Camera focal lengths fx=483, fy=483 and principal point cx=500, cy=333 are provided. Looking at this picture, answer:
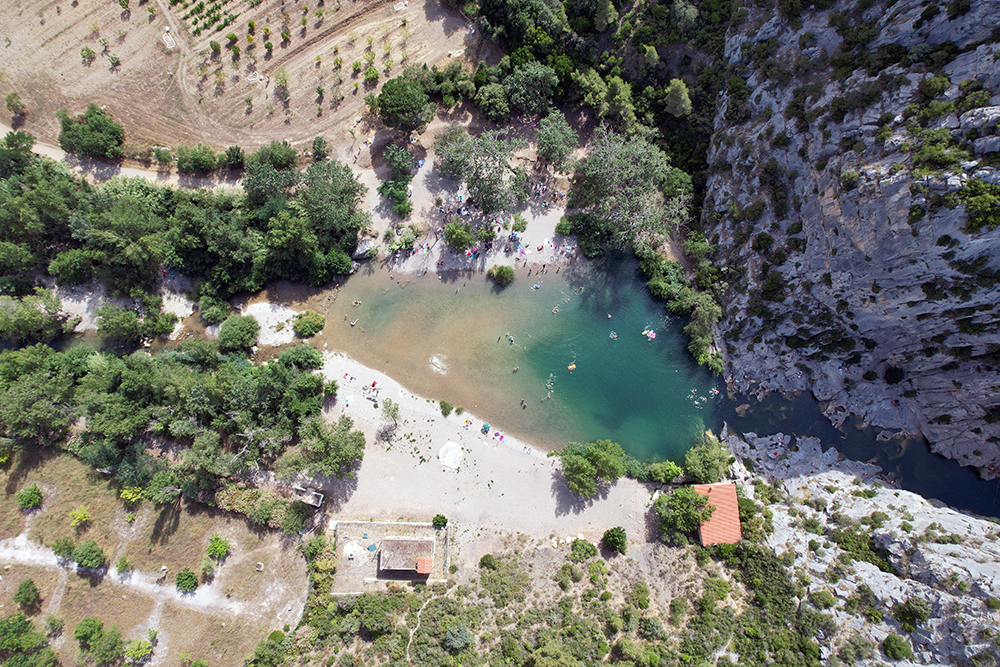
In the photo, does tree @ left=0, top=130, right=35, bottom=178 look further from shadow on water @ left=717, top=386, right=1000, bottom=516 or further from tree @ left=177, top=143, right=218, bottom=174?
shadow on water @ left=717, top=386, right=1000, bottom=516

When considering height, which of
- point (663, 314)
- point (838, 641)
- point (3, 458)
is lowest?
point (838, 641)

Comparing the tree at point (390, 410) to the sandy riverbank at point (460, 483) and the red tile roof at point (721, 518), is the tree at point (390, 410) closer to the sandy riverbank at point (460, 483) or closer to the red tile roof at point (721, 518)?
the sandy riverbank at point (460, 483)

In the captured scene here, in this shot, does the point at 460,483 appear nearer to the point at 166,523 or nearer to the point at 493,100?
the point at 166,523

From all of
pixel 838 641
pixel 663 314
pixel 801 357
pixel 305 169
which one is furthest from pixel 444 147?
pixel 838 641

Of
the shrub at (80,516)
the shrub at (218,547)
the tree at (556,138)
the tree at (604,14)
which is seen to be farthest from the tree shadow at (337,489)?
the tree at (604,14)

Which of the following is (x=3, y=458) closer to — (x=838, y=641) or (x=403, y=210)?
(x=403, y=210)

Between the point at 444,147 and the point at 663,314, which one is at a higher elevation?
the point at 444,147
